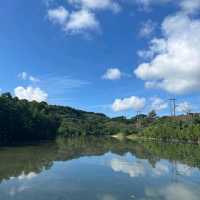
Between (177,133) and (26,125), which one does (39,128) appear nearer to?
(26,125)

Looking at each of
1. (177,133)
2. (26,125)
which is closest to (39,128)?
(26,125)

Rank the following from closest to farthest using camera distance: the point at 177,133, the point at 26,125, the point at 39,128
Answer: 1. the point at 177,133
2. the point at 26,125
3. the point at 39,128

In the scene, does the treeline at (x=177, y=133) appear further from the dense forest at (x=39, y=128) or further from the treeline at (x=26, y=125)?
the treeline at (x=26, y=125)

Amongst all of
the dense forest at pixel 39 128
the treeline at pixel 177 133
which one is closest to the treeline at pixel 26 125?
the dense forest at pixel 39 128

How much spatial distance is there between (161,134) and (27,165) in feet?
184

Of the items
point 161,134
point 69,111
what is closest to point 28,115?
point 161,134

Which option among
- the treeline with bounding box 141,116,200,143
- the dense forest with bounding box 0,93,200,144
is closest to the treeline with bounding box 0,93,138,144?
the dense forest with bounding box 0,93,200,144

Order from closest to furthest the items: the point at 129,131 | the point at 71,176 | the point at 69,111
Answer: the point at 71,176, the point at 129,131, the point at 69,111

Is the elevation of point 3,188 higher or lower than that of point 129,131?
lower

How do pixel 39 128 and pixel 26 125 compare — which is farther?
pixel 39 128

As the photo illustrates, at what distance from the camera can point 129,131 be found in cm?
12175

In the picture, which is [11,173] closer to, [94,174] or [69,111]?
[94,174]

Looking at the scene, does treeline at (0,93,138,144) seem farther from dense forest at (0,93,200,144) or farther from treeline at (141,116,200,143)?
treeline at (141,116,200,143)

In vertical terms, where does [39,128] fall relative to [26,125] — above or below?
above
